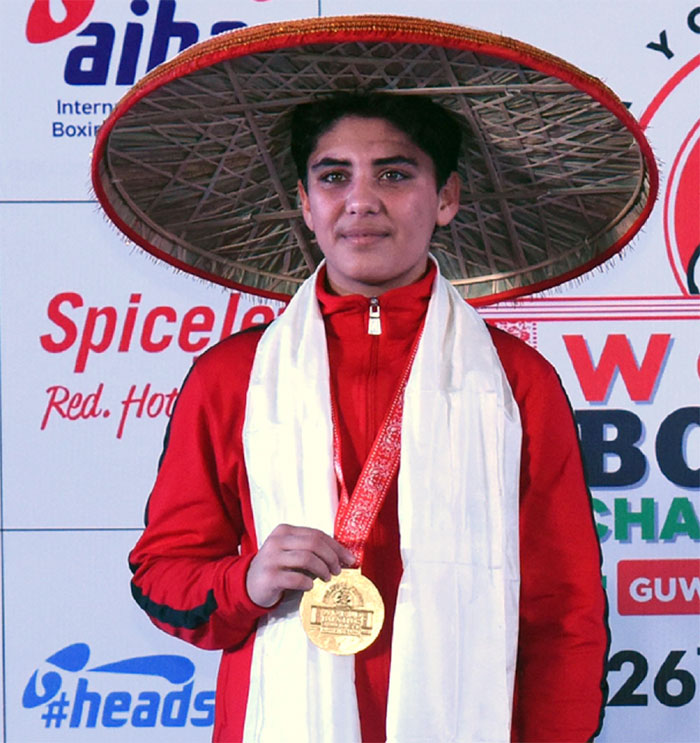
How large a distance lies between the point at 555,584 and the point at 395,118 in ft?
2.09

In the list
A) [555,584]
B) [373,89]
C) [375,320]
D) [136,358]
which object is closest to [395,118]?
[373,89]

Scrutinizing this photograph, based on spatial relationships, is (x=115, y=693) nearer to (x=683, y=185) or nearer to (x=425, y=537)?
(x=425, y=537)

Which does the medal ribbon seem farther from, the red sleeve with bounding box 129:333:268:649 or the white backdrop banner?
the white backdrop banner

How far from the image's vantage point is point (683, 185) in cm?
245

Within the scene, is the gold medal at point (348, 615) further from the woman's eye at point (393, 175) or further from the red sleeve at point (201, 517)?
the woman's eye at point (393, 175)

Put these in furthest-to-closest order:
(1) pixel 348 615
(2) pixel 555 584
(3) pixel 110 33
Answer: (3) pixel 110 33
(2) pixel 555 584
(1) pixel 348 615

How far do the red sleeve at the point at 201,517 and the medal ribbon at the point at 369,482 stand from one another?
0.13 m

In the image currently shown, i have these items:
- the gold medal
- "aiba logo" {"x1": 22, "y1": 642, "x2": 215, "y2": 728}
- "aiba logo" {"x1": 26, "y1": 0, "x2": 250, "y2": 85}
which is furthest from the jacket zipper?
"aiba logo" {"x1": 22, "y1": 642, "x2": 215, "y2": 728}

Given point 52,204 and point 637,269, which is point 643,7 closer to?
point 637,269

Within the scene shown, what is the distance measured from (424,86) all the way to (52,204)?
124cm

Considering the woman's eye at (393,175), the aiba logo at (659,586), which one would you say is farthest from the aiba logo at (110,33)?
the aiba logo at (659,586)

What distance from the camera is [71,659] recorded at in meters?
2.44

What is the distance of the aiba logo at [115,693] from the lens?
245 cm

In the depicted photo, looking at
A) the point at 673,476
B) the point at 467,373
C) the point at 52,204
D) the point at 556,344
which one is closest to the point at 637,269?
the point at 556,344
